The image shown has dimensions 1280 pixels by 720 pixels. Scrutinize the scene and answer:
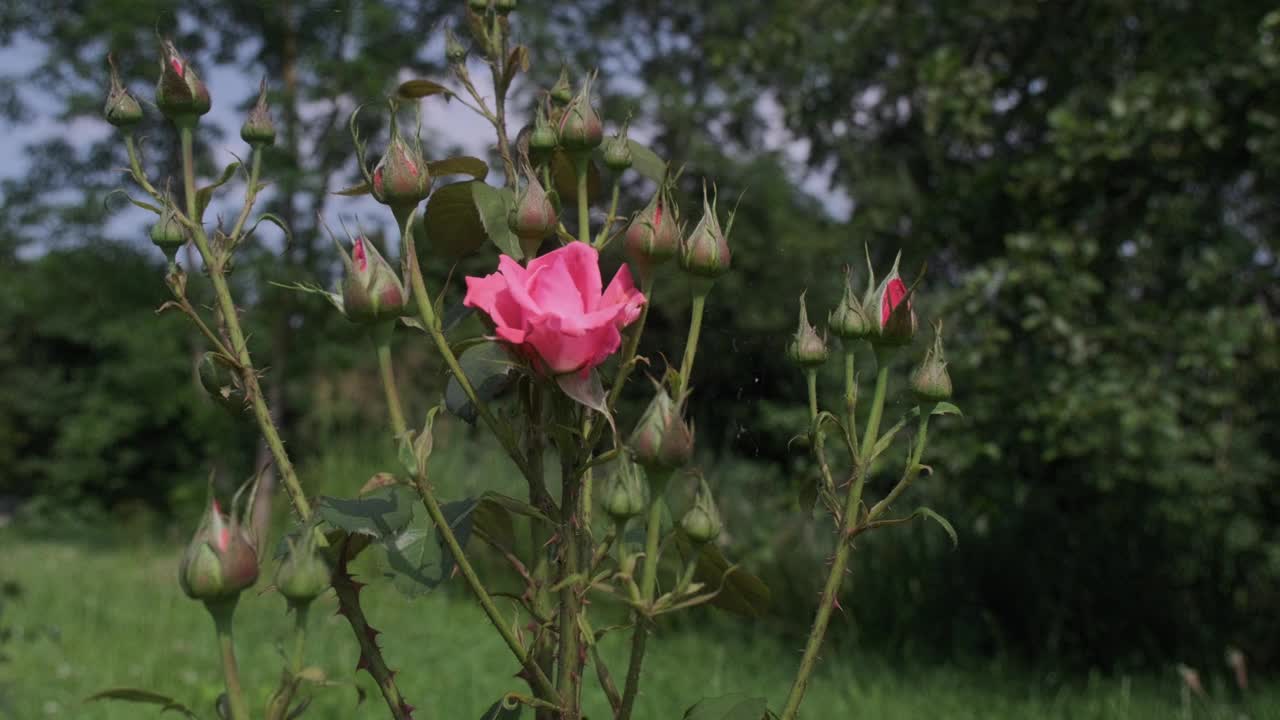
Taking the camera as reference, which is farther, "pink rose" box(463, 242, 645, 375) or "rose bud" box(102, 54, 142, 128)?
"rose bud" box(102, 54, 142, 128)

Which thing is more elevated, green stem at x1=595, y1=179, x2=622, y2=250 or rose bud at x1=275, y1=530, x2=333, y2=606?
green stem at x1=595, y1=179, x2=622, y2=250

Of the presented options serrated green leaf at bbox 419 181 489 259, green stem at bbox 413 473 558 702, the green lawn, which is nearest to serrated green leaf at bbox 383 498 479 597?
green stem at bbox 413 473 558 702

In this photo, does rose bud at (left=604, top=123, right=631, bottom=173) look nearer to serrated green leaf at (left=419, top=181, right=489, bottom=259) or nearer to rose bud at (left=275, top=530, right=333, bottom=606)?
serrated green leaf at (left=419, top=181, right=489, bottom=259)

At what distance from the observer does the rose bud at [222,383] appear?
70 cm

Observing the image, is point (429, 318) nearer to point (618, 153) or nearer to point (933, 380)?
point (618, 153)

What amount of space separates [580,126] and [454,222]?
126mm

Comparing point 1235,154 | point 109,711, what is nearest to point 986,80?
point 1235,154

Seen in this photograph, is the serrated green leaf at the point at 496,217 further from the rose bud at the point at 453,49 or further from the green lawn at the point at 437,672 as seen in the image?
the green lawn at the point at 437,672

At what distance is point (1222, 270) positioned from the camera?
2.58m

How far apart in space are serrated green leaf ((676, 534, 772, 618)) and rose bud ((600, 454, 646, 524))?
128 mm

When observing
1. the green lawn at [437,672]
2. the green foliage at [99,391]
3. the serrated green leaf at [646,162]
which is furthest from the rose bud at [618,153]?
the green foliage at [99,391]

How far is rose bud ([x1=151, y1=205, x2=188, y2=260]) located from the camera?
2.34 ft

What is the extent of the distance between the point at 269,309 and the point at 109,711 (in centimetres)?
549

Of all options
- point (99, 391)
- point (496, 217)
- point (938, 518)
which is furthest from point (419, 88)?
point (99, 391)
